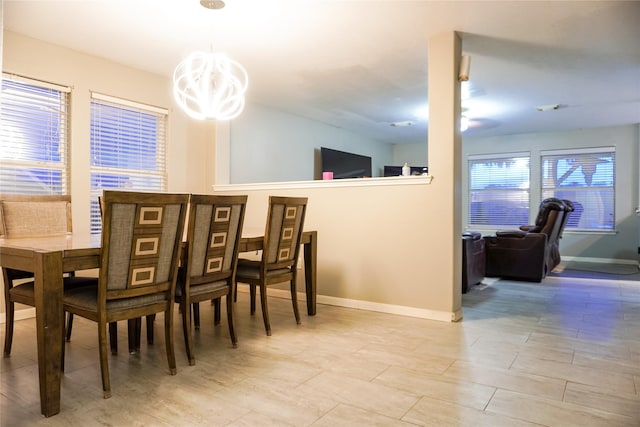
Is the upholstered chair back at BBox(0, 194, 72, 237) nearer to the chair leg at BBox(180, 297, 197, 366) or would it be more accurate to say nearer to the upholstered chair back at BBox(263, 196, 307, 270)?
the chair leg at BBox(180, 297, 197, 366)

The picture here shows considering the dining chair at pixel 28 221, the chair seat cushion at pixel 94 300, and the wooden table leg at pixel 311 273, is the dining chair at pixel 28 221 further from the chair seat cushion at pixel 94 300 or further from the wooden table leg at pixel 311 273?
the wooden table leg at pixel 311 273

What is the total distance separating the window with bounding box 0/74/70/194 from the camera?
3.30 m

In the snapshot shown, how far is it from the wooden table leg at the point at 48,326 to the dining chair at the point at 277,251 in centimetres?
129

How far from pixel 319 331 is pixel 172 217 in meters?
1.42

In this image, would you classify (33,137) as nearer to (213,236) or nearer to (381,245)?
(213,236)

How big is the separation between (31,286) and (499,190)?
763cm

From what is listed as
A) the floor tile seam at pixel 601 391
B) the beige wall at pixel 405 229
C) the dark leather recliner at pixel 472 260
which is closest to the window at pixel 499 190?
the dark leather recliner at pixel 472 260

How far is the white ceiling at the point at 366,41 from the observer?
9.63 ft

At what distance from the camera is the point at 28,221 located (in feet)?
9.23

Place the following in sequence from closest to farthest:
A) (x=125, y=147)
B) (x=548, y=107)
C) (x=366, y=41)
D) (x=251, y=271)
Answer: (x=251, y=271) < (x=366, y=41) < (x=125, y=147) < (x=548, y=107)

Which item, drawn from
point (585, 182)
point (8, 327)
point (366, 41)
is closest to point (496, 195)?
point (585, 182)

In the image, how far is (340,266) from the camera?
386 centimetres

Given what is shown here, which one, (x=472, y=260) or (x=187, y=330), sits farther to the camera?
(x=472, y=260)

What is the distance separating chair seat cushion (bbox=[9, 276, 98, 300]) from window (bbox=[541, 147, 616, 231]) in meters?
7.54
